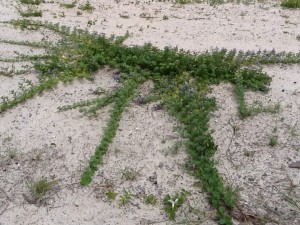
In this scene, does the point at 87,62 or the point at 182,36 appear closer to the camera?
the point at 87,62

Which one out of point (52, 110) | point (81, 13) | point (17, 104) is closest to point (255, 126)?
point (52, 110)

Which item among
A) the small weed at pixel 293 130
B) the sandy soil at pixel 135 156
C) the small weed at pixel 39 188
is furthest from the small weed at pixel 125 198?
the small weed at pixel 293 130

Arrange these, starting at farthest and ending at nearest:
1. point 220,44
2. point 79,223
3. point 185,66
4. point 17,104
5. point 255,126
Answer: point 220,44 < point 185,66 < point 17,104 < point 255,126 < point 79,223

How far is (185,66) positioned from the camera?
627 cm

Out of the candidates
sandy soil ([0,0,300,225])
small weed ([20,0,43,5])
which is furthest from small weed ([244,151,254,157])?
small weed ([20,0,43,5])

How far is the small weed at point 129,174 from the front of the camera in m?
4.70

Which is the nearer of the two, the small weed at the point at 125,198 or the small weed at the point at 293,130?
the small weed at the point at 125,198

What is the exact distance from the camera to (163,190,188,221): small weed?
169 inches

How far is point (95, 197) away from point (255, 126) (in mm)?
2107

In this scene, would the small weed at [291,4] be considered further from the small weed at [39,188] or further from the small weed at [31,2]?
the small weed at [39,188]

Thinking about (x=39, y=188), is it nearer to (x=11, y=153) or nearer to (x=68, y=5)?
(x=11, y=153)

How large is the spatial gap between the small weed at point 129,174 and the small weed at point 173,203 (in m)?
0.45

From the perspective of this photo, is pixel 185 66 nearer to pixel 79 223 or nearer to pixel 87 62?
pixel 87 62

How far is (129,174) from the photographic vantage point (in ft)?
15.5
